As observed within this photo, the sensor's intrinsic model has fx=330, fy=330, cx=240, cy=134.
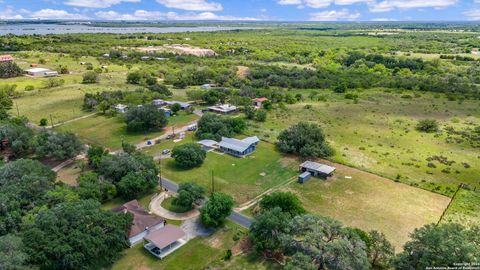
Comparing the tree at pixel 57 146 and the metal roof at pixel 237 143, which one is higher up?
the tree at pixel 57 146

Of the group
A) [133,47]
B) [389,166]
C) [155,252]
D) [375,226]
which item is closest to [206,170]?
[155,252]

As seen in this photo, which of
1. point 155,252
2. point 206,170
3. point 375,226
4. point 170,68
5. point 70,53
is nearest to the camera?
point 155,252

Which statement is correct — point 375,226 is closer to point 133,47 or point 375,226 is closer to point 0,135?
point 0,135

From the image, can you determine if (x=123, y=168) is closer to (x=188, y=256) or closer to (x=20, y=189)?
(x=20, y=189)

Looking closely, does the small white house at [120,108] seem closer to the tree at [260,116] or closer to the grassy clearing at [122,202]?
the tree at [260,116]

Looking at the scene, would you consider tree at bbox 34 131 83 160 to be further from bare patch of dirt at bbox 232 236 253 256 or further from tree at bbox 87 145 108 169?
bare patch of dirt at bbox 232 236 253 256

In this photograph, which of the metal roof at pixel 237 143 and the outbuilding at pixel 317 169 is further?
the metal roof at pixel 237 143

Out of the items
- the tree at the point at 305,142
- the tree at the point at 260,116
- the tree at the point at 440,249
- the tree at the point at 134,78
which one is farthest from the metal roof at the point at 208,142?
the tree at the point at 134,78
